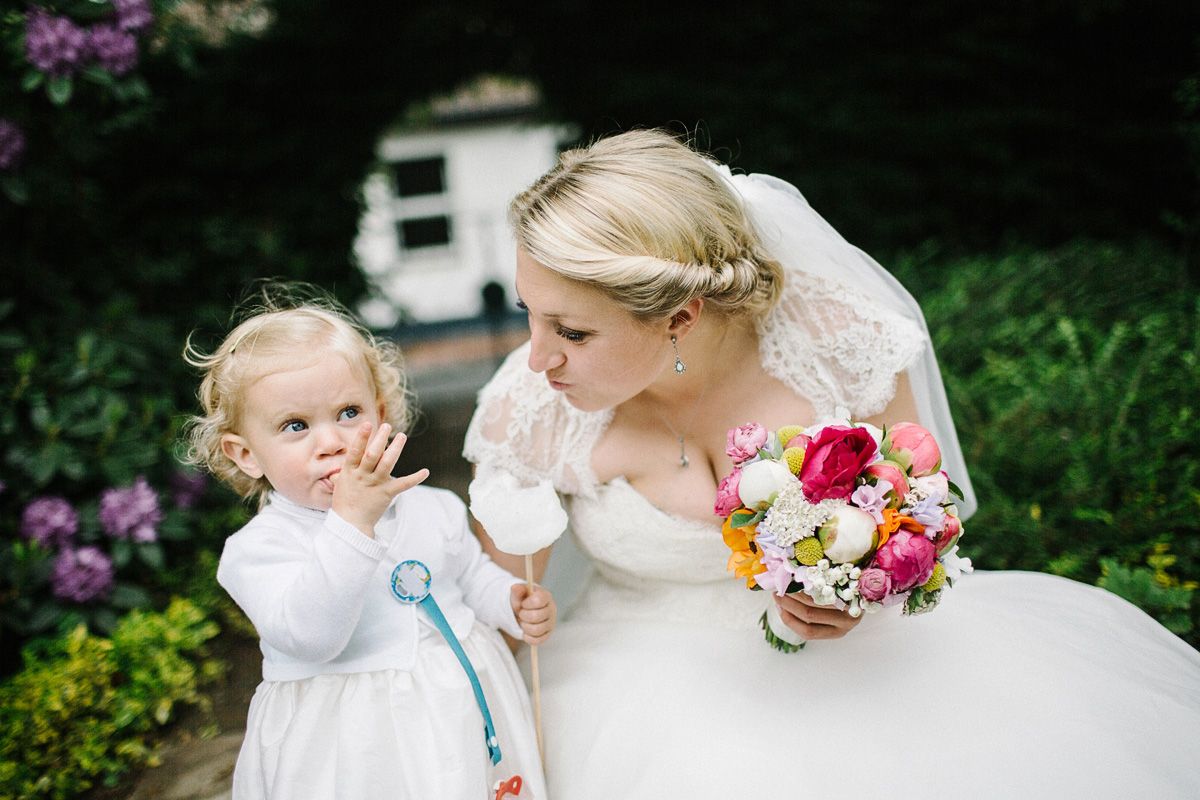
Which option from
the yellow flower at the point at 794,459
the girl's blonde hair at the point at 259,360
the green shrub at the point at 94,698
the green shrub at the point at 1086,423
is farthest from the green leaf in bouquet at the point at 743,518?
the green shrub at the point at 94,698

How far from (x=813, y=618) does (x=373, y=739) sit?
846 millimetres

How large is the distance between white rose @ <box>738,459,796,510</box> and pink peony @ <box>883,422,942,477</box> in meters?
0.21

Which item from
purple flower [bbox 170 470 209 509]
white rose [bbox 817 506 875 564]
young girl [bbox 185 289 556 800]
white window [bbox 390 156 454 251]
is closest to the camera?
white rose [bbox 817 506 875 564]

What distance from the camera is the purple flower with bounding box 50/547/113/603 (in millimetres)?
2922

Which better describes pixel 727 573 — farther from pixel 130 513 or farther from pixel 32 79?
pixel 32 79

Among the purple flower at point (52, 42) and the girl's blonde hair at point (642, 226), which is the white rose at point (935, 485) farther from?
the purple flower at point (52, 42)

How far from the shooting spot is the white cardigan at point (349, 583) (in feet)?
5.08

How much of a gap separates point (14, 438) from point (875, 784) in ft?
9.70

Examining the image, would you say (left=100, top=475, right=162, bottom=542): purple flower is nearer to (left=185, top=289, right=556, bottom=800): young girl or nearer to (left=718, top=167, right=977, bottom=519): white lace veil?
(left=185, top=289, right=556, bottom=800): young girl

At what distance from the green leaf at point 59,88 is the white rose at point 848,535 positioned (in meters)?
2.83

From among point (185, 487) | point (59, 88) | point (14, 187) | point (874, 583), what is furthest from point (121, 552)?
point (874, 583)

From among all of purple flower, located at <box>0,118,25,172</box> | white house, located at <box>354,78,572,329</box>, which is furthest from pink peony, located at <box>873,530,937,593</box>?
white house, located at <box>354,78,572,329</box>

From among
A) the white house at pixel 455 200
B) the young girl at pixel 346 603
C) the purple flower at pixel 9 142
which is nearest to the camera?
the young girl at pixel 346 603

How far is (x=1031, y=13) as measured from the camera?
6.42 meters
